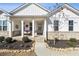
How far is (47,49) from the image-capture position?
372 inches

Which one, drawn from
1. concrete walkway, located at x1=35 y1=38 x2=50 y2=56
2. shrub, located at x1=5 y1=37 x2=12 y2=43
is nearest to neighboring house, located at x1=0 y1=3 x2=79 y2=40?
shrub, located at x1=5 y1=37 x2=12 y2=43

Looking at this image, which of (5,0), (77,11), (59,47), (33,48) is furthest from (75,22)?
(5,0)

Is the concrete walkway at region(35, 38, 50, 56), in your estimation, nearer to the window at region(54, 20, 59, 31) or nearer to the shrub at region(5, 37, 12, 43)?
the window at region(54, 20, 59, 31)

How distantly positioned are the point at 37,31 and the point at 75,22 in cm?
126

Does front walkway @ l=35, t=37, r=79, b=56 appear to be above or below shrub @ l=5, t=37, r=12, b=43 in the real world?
below

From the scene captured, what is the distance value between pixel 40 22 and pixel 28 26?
1.38 feet

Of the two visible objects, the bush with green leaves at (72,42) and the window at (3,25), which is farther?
the bush with green leaves at (72,42)

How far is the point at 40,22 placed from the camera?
365 inches

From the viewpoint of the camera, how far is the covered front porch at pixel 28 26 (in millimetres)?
9250

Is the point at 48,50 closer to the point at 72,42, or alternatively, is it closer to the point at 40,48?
the point at 40,48

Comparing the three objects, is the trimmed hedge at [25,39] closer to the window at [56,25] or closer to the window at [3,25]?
the window at [3,25]

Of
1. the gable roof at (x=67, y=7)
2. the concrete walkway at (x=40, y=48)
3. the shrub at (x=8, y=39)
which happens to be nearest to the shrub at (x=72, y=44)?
the concrete walkway at (x=40, y=48)

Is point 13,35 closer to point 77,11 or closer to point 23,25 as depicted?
point 23,25

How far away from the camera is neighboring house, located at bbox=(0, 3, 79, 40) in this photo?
925 cm
